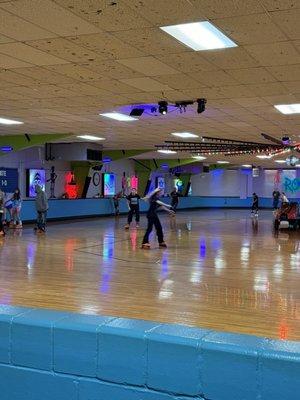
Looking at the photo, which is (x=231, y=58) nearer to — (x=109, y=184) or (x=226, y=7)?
(x=226, y=7)

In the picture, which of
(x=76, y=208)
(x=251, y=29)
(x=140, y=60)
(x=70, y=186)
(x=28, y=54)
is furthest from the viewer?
(x=70, y=186)

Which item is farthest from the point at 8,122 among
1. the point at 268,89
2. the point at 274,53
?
the point at 274,53

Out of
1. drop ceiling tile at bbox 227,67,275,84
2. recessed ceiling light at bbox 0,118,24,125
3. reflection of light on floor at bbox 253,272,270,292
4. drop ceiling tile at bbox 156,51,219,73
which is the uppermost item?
recessed ceiling light at bbox 0,118,24,125

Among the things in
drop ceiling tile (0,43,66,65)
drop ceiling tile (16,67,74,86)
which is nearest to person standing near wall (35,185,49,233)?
drop ceiling tile (16,67,74,86)

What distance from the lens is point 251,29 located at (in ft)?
16.4

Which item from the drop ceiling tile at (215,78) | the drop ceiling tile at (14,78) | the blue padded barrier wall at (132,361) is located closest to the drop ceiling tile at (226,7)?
the drop ceiling tile at (215,78)

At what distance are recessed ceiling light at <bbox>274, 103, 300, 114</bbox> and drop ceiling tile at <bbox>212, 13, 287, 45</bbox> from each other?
4284 mm

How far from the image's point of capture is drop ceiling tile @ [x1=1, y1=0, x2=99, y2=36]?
439 cm

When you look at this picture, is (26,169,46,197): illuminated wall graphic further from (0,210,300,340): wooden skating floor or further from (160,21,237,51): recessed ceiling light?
(160,21,237,51): recessed ceiling light

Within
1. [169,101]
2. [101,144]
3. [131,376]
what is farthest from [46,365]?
[101,144]

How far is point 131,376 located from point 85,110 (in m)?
8.67

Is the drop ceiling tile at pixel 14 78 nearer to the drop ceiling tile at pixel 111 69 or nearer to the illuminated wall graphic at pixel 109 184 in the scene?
the drop ceiling tile at pixel 111 69

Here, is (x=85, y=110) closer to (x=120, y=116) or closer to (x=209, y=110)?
(x=120, y=116)

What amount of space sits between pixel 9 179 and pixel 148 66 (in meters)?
12.1
